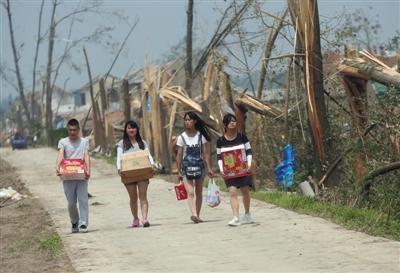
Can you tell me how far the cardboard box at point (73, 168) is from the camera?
11.4 metres

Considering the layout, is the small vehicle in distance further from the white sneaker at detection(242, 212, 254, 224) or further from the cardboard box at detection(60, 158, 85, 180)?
the white sneaker at detection(242, 212, 254, 224)

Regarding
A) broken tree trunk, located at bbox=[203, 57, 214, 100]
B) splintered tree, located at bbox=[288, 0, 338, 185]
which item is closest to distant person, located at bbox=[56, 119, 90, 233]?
splintered tree, located at bbox=[288, 0, 338, 185]

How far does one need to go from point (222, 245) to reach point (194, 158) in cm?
233

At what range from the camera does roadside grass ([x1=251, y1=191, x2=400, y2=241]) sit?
9.94 metres

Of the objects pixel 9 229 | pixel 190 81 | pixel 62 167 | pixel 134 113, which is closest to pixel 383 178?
pixel 62 167

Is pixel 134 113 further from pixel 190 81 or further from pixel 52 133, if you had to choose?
pixel 52 133

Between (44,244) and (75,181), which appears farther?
(75,181)

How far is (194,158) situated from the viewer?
11.7m

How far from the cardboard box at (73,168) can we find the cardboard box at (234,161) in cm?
198

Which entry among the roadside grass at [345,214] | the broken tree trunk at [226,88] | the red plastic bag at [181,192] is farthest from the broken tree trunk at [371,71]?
the broken tree trunk at [226,88]

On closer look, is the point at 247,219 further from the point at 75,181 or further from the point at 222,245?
the point at 75,181

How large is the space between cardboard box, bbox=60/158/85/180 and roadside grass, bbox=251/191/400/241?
10.9 ft

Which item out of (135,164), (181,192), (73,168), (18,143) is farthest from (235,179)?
(18,143)

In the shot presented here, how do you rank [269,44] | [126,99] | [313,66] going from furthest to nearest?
[126,99] → [269,44] → [313,66]
